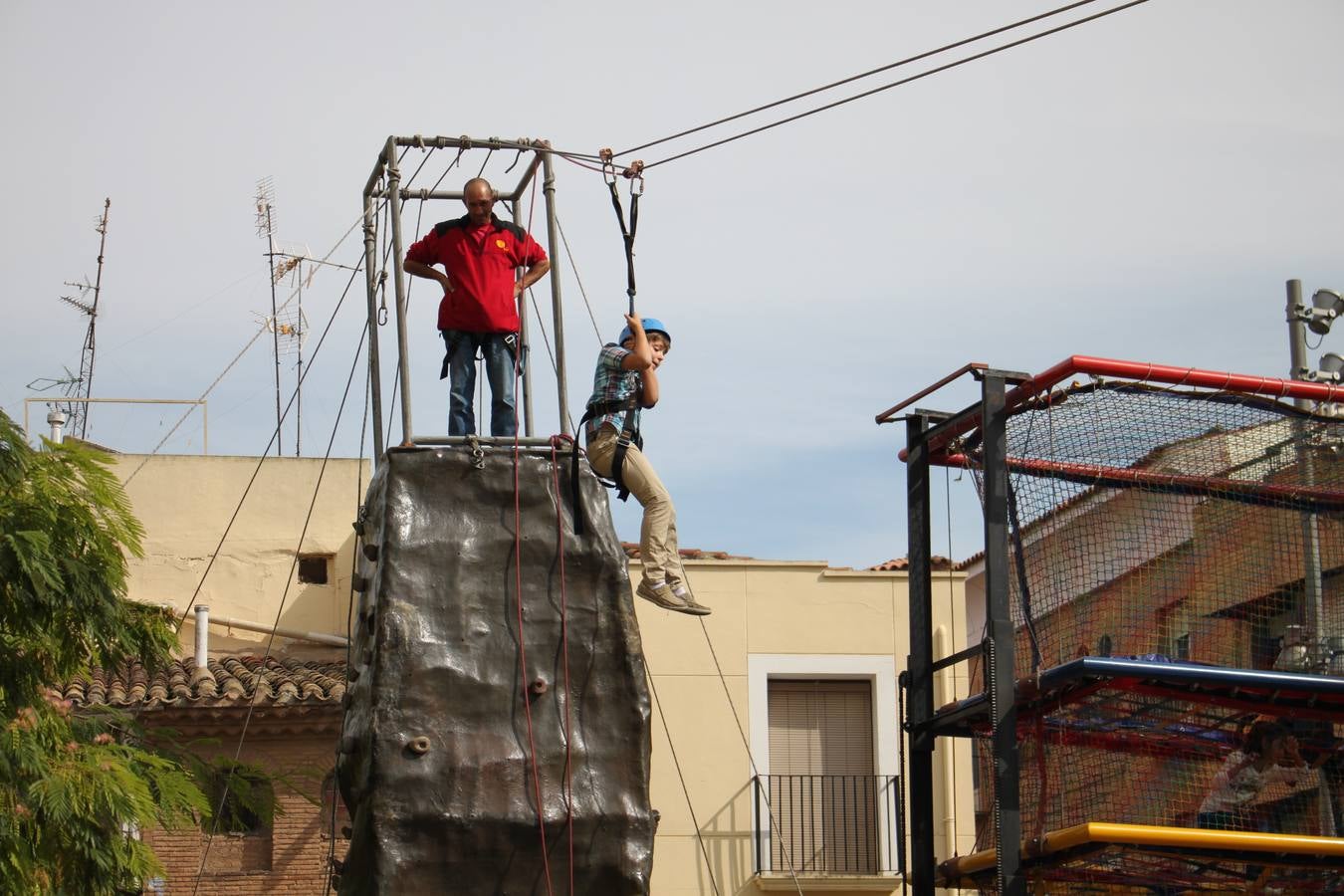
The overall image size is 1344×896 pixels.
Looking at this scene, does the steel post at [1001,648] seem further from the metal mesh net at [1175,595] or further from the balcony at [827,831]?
the balcony at [827,831]

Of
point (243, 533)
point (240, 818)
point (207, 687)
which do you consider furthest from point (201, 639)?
point (240, 818)

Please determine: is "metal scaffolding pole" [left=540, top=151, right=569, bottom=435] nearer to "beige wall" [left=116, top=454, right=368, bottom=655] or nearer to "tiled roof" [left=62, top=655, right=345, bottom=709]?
"tiled roof" [left=62, top=655, right=345, bottom=709]

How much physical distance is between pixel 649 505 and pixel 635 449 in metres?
0.34

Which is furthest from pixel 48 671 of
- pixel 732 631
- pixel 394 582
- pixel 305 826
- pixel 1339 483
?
pixel 732 631

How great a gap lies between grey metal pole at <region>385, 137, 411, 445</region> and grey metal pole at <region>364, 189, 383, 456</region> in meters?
0.28

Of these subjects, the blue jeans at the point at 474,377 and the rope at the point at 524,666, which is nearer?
the rope at the point at 524,666

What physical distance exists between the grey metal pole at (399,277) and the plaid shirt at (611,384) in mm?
993

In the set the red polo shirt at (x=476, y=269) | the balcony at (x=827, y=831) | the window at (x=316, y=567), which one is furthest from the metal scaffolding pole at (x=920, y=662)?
the window at (x=316, y=567)

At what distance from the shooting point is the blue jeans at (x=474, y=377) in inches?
452

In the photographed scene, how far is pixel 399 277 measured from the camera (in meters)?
11.4

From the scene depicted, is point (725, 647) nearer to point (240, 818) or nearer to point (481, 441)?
point (240, 818)

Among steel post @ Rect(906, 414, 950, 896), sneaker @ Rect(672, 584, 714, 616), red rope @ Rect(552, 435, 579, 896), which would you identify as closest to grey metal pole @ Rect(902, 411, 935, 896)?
steel post @ Rect(906, 414, 950, 896)

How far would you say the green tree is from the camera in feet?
45.2

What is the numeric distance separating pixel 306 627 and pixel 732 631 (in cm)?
525
